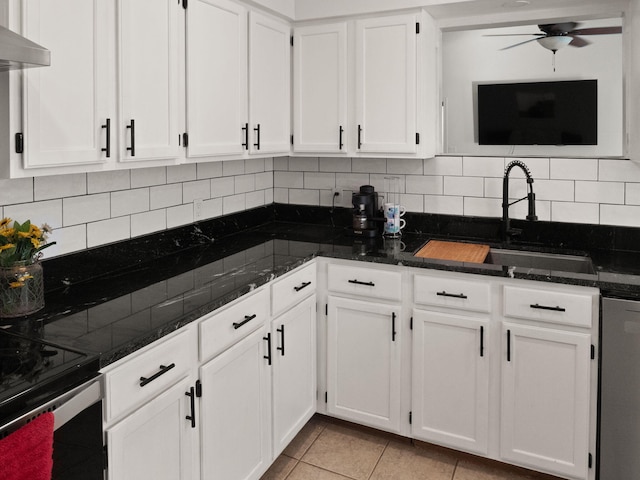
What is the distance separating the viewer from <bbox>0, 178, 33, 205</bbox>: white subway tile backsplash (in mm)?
1890

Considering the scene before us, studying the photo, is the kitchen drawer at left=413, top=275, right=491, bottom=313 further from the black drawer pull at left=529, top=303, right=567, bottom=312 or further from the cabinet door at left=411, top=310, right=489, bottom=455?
the black drawer pull at left=529, top=303, right=567, bottom=312

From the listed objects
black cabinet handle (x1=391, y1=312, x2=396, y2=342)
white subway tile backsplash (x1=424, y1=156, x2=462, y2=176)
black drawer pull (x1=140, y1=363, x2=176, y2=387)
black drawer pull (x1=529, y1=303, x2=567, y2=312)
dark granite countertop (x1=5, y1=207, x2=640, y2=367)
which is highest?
white subway tile backsplash (x1=424, y1=156, x2=462, y2=176)

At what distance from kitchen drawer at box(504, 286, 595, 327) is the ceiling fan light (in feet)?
4.57

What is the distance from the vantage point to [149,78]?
80.7 inches

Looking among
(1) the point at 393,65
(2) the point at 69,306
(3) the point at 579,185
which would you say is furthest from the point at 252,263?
(3) the point at 579,185

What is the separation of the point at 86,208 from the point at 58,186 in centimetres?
16

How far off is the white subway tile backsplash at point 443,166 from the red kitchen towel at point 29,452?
2.41 metres

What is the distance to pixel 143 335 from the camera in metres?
1.63

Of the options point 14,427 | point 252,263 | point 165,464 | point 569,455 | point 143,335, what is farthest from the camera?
point 252,263

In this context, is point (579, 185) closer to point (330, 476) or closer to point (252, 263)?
point (252, 263)

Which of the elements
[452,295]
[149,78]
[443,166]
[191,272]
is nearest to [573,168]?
[443,166]

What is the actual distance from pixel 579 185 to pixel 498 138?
49 cm

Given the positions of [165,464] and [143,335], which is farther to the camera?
[165,464]

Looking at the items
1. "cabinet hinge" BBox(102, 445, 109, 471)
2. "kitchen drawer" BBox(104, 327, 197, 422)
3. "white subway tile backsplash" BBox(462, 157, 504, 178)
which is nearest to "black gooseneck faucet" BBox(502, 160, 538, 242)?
"white subway tile backsplash" BBox(462, 157, 504, 178)
